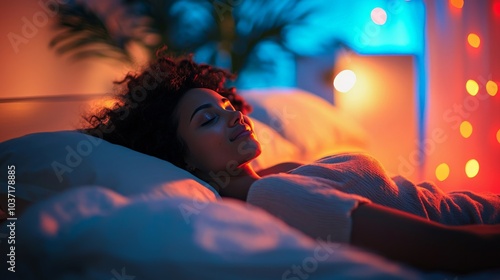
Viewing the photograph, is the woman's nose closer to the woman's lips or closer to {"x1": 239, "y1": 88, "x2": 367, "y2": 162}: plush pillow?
the woman's lips


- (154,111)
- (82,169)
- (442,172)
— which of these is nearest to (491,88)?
(442,172)

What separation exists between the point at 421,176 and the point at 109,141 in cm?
207

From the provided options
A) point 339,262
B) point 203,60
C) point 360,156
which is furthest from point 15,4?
point 339,262

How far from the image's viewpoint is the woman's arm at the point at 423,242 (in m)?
0.96

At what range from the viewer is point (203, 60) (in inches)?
121

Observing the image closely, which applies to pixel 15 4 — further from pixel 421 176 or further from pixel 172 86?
pixel 421 176

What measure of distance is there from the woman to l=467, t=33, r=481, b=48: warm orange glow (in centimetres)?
158

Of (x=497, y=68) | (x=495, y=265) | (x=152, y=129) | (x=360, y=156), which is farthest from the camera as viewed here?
(x=497, y=68)

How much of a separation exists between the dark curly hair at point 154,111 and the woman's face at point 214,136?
0.04m

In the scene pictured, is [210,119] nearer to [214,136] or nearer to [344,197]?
[214,136]

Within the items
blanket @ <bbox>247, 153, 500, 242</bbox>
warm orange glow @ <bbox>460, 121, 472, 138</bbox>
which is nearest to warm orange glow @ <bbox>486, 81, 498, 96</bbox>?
warm orange glow @ <bbox>460, 121, 472, 138</bbox>

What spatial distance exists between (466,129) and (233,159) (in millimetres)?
1810

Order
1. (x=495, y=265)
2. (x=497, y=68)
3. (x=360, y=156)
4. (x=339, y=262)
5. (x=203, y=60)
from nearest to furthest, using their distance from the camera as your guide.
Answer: (x=339, y=262), (x=495, y=265), (x=360, y=156), (x=497, y=68), (x=203, y=60)

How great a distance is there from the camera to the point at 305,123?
97.5 inches
